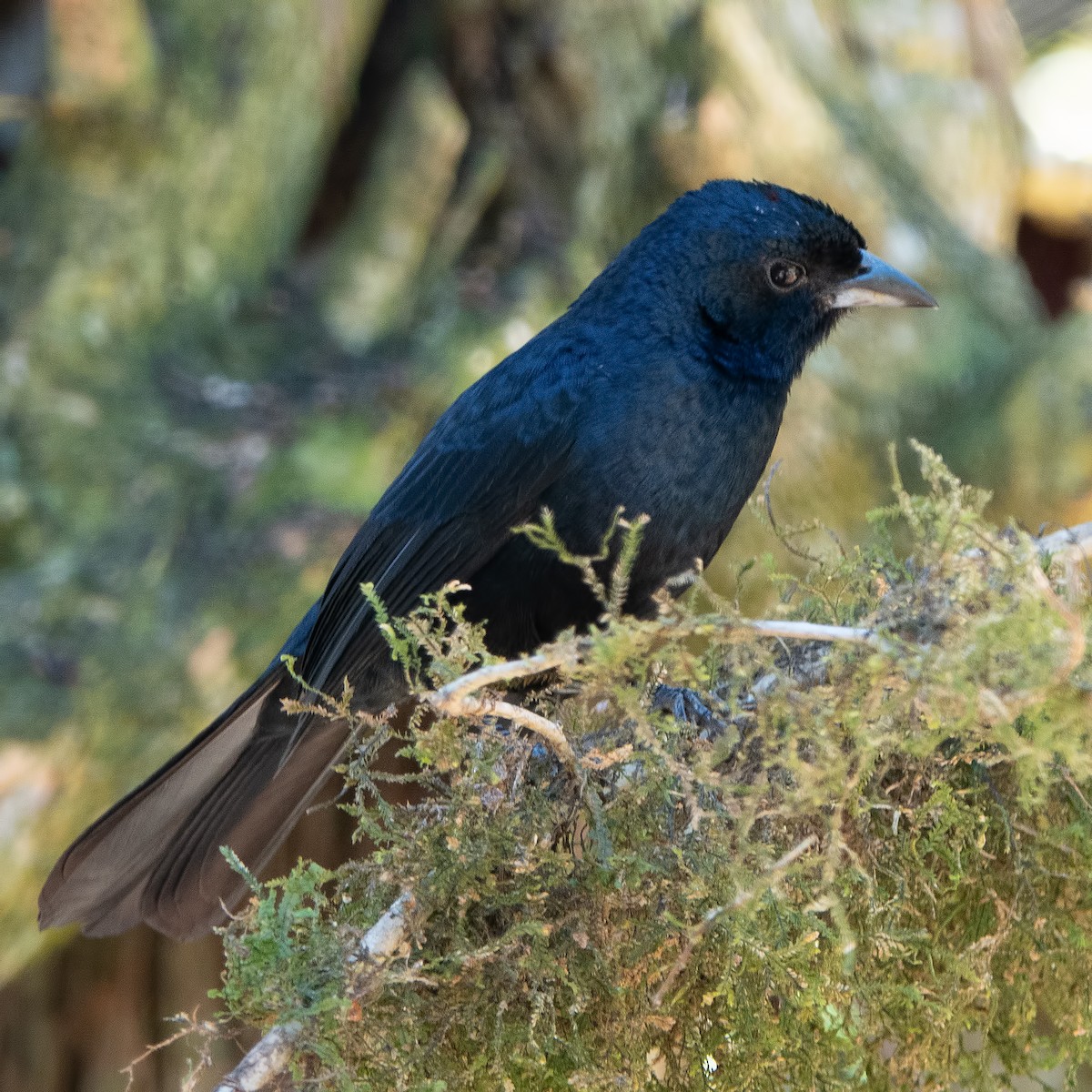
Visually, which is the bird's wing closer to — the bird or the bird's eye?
the bird

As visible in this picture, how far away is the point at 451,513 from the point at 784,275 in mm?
1007

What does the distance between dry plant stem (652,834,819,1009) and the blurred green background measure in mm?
2259

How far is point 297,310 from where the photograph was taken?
492 centimetres

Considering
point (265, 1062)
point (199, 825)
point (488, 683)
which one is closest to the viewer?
point (488, 683)

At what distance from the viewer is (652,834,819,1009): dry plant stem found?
174cm

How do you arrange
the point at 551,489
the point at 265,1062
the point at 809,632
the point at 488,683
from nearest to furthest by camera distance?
1. the point at 809,632
2. the point at 488,683
3. the point at 265,1062
4. the point at 551,489

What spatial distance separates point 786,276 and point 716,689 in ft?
4.15

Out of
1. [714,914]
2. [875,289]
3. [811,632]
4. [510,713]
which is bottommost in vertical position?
[714,914]

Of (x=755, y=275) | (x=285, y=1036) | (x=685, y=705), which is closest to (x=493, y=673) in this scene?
(x=285, y=1036)

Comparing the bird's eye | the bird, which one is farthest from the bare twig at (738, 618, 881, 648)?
the bird's eye

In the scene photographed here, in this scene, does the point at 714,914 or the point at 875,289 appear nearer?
the point at 714,914

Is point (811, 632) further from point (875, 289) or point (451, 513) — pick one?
point (875, 289)

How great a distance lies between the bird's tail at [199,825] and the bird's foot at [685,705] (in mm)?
848

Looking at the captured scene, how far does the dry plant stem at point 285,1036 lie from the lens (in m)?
1.93
